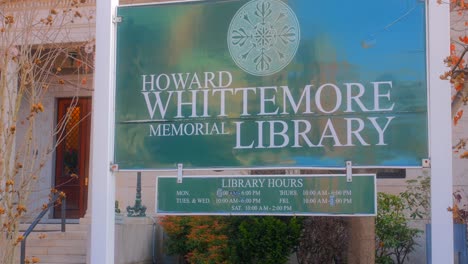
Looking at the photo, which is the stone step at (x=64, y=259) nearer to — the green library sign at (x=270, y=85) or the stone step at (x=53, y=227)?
the stone step at (x=53, y=227)

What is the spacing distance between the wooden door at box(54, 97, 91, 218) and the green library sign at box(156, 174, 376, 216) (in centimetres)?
958

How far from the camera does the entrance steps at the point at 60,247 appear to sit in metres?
11.9

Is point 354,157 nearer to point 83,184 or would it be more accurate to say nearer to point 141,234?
point 141,234

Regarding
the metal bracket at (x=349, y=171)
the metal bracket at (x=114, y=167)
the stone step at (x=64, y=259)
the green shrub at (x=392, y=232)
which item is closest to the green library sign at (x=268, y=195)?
the metal bracket at (x=349, y=171)

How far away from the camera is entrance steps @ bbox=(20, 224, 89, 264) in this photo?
11852 mm

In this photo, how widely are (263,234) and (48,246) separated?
418 centimetres

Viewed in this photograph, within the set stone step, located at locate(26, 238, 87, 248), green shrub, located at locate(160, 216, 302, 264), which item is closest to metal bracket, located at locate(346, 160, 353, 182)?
green shrub, located at locate(160, 216, 302, 264)

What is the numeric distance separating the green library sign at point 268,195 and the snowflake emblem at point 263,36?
3.16ft

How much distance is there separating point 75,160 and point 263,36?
34.1 feet

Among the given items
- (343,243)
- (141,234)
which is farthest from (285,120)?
(141,234)

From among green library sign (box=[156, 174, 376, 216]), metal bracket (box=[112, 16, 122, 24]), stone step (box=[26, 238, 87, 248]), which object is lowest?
stone step (box=[26, 238, 87, 248])

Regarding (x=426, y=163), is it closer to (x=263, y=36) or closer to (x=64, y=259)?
(x=263, y=36)

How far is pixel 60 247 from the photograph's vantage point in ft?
39.9

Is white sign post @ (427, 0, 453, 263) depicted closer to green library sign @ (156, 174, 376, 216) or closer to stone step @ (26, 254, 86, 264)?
green library sign @ (156, 174, 376, 216)
